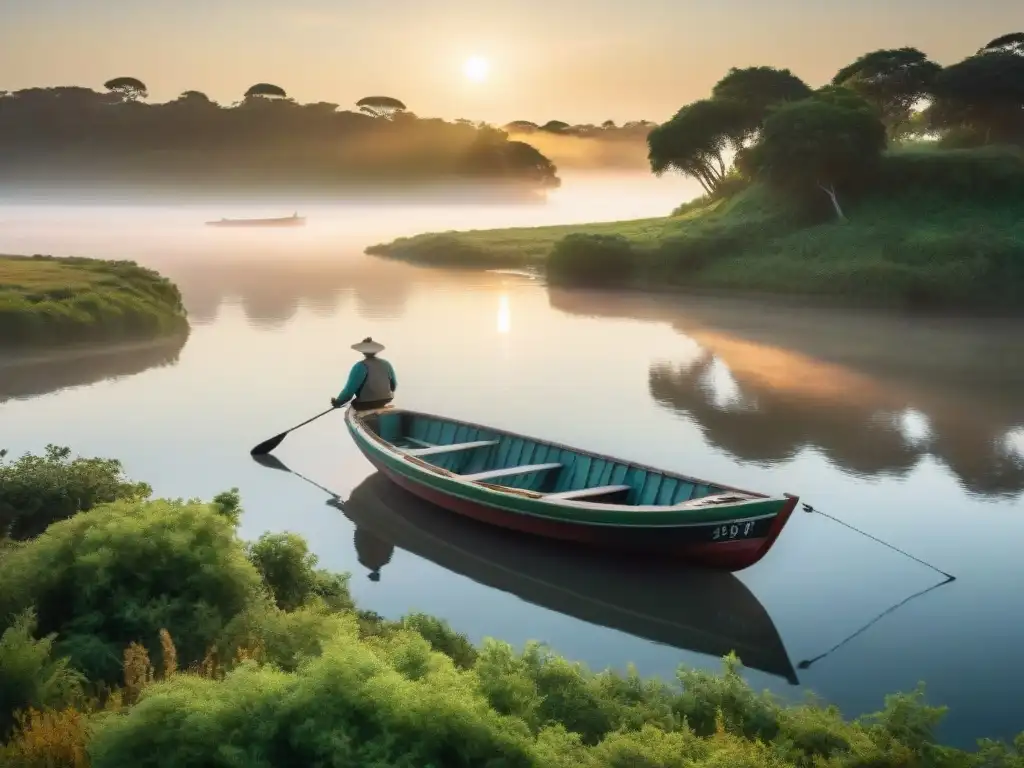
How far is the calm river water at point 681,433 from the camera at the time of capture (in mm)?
11062

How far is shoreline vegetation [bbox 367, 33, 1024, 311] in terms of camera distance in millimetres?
42250

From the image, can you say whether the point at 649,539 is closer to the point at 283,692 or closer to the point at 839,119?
the point at 283,692

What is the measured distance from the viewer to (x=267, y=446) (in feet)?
60.4

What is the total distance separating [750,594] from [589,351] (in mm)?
19783

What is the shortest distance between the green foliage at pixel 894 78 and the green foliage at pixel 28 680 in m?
57.3

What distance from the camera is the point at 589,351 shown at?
31.5m

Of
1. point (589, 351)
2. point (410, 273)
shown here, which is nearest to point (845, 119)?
point (589, 351)

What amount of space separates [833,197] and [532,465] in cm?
3946

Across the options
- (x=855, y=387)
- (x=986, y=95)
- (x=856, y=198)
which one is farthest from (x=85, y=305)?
(x=986, y=95)

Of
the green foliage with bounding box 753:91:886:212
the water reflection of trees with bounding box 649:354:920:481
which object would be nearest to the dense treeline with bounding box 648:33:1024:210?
the green foliage with bounding box 753:91:886:212

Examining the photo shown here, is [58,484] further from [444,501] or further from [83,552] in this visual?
[444,501]

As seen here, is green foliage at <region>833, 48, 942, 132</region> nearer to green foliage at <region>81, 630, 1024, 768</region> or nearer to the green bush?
the green bush

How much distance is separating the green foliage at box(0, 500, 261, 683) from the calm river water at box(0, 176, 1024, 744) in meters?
3.77

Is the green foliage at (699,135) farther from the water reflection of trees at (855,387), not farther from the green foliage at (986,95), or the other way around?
the water reflection of trees at (855,387)
